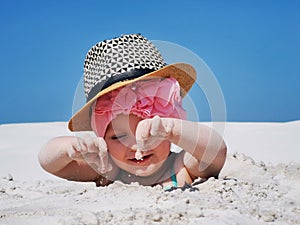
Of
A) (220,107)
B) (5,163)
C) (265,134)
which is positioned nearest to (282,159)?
(265,134)

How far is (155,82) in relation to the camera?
8.77 ft

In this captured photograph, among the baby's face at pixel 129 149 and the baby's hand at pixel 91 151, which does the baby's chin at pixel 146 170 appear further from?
the baby's hand at pixel 91 151

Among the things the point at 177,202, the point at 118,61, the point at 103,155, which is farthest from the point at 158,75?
the point at 177,202

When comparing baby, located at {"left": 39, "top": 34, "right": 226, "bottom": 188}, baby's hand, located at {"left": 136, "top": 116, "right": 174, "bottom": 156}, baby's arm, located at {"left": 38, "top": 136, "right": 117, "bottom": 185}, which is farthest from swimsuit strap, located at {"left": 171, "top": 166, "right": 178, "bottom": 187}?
baby's hand, located at {"left": 136, "top": 116, "right": 174, "bottom": 156}

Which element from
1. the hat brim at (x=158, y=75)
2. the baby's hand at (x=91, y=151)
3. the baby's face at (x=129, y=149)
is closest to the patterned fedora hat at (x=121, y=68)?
the hat brim at (x=158, y=75)

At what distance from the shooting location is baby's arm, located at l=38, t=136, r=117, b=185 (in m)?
2.58

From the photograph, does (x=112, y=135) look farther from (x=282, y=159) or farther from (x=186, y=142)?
(x=282, y=159)

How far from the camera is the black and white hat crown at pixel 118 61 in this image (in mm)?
2760

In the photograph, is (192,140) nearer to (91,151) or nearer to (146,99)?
(146,99)

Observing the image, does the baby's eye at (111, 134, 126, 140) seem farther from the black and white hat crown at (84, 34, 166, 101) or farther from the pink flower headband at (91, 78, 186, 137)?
the black and white hat crown at (84, 34, 166, 101)

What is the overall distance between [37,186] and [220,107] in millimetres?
1593

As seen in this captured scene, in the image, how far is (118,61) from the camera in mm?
2816

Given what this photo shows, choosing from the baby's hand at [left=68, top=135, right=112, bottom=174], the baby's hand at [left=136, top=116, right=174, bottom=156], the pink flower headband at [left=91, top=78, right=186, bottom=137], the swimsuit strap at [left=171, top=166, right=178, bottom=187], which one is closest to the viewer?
the baby's hand at [left=136, top=116, right=174, bottom=156]

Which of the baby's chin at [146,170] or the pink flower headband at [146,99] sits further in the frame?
the baby's chin at [146,170]
